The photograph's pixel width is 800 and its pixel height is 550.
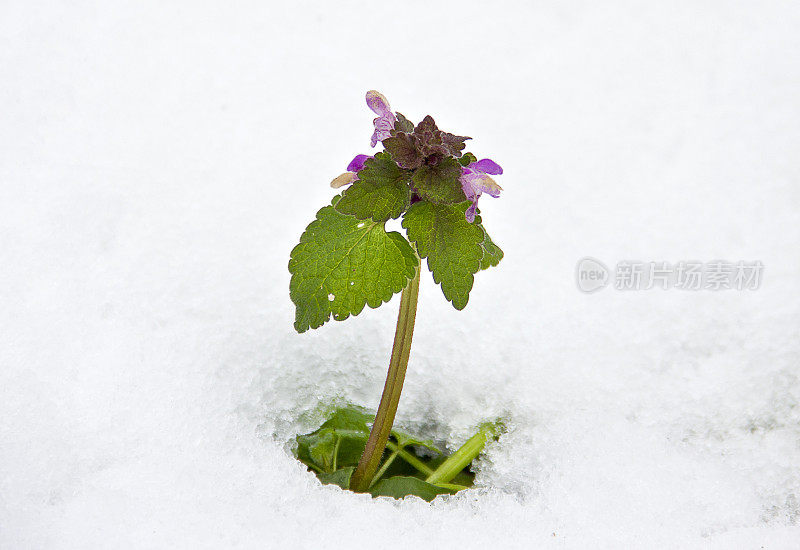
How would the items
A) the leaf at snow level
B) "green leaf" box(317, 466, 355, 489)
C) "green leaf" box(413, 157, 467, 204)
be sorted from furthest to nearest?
"green leaf" box(317, 466, 355, 489), the leaf at snow level, "green leaf" box(413, 157, 467, 204)

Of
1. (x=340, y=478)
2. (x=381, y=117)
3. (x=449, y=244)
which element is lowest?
(x=340, y=478)

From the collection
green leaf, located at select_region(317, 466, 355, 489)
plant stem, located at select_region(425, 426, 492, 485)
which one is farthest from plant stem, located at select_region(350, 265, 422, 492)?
plant stem, located at select_region(425, 426, 492, 485)

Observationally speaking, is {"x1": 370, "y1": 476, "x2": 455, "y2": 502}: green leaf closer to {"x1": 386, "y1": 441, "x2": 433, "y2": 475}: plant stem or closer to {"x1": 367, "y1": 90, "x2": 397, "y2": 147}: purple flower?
{"x1": 386, "y1": 441, "x2": 433, "y2": 475}: plant stem

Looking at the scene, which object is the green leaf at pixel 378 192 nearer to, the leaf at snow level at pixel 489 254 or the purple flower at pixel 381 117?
the purple flower at pixel 381 117

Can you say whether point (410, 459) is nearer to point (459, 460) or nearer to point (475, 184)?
point (459, 460)

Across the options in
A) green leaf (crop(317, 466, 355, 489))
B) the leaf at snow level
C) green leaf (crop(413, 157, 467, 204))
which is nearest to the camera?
green leaf (crop(413, 157, 467, 204))

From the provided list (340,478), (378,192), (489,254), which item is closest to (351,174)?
(378,192)
